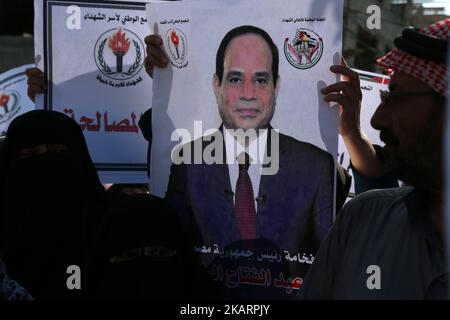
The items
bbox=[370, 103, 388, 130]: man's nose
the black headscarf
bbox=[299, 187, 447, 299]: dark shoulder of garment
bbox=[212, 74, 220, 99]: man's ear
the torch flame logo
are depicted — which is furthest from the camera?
the torch flame logo

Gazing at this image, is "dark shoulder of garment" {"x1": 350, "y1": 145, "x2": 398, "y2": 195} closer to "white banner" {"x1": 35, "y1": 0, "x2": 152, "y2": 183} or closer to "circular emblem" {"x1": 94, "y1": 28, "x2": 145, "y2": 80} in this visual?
"white banner" {"x1": 35, "y1": 0, "x2": 152, "y2": 183}

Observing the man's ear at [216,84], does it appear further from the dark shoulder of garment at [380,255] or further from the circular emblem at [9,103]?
the circular emblem at [9,103]

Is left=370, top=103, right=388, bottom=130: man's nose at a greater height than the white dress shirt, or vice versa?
left=370, top=103, right=388, bottom=130: man's nose

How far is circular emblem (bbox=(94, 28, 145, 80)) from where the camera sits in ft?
9.89

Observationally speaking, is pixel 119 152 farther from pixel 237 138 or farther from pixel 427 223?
pixel 427 223

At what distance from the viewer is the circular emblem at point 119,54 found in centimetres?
302

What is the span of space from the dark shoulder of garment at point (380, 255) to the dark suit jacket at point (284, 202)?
525 mm

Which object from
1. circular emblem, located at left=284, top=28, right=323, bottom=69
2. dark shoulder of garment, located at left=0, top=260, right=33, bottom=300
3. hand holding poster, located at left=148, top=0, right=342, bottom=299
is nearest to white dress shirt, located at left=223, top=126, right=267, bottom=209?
hand holding poster, located at left=148, top=0, right=342, bottom=299

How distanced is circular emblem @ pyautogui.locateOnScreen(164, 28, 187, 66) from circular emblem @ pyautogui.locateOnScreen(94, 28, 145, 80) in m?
0.43

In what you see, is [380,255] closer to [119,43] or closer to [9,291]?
[9,291]

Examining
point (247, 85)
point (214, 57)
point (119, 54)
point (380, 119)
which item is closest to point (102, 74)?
point (119, 54)

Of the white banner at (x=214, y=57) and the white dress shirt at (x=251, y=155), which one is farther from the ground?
the white banner at (x=214, y=57)

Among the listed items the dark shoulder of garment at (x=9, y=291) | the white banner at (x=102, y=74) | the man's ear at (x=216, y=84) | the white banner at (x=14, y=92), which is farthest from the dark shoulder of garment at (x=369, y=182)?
the white banner at (x=14, y=92)
